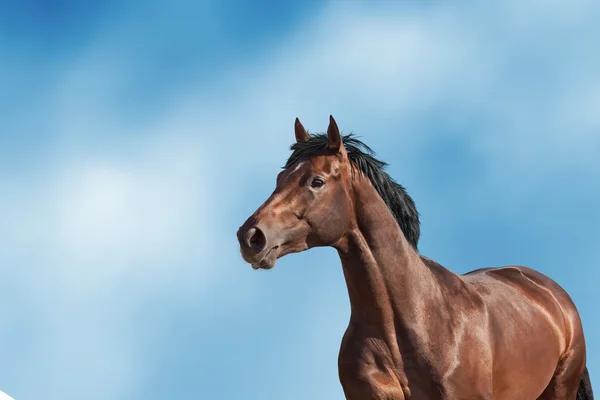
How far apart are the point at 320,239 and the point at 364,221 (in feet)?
1.24

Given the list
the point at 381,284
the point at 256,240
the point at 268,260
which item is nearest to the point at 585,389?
the point at 381,284

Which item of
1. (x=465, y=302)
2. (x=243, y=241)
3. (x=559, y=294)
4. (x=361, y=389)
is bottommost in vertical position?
(x=361, y=389)

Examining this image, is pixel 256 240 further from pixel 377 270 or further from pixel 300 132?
pixel 300 132

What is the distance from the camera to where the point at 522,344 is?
6.27 metres

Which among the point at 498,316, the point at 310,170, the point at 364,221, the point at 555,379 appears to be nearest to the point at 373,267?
the point at 364,221

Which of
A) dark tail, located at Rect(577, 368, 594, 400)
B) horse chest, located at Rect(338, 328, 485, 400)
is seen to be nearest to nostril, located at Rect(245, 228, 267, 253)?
horse chest, located at Rect(338, 328, 485, 400)

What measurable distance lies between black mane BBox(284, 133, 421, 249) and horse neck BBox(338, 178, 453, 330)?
0.50 ft

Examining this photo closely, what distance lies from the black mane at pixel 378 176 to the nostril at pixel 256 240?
81 cm

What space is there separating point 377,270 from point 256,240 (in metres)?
0.96

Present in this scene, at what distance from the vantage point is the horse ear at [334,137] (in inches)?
219

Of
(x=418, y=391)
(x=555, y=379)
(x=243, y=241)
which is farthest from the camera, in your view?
(x=555, y=379)

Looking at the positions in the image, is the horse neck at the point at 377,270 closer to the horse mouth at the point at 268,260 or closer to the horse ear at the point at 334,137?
the horse ear at the point at 334,137

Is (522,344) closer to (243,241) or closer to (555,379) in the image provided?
(555,379)

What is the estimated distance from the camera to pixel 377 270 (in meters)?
5.56
